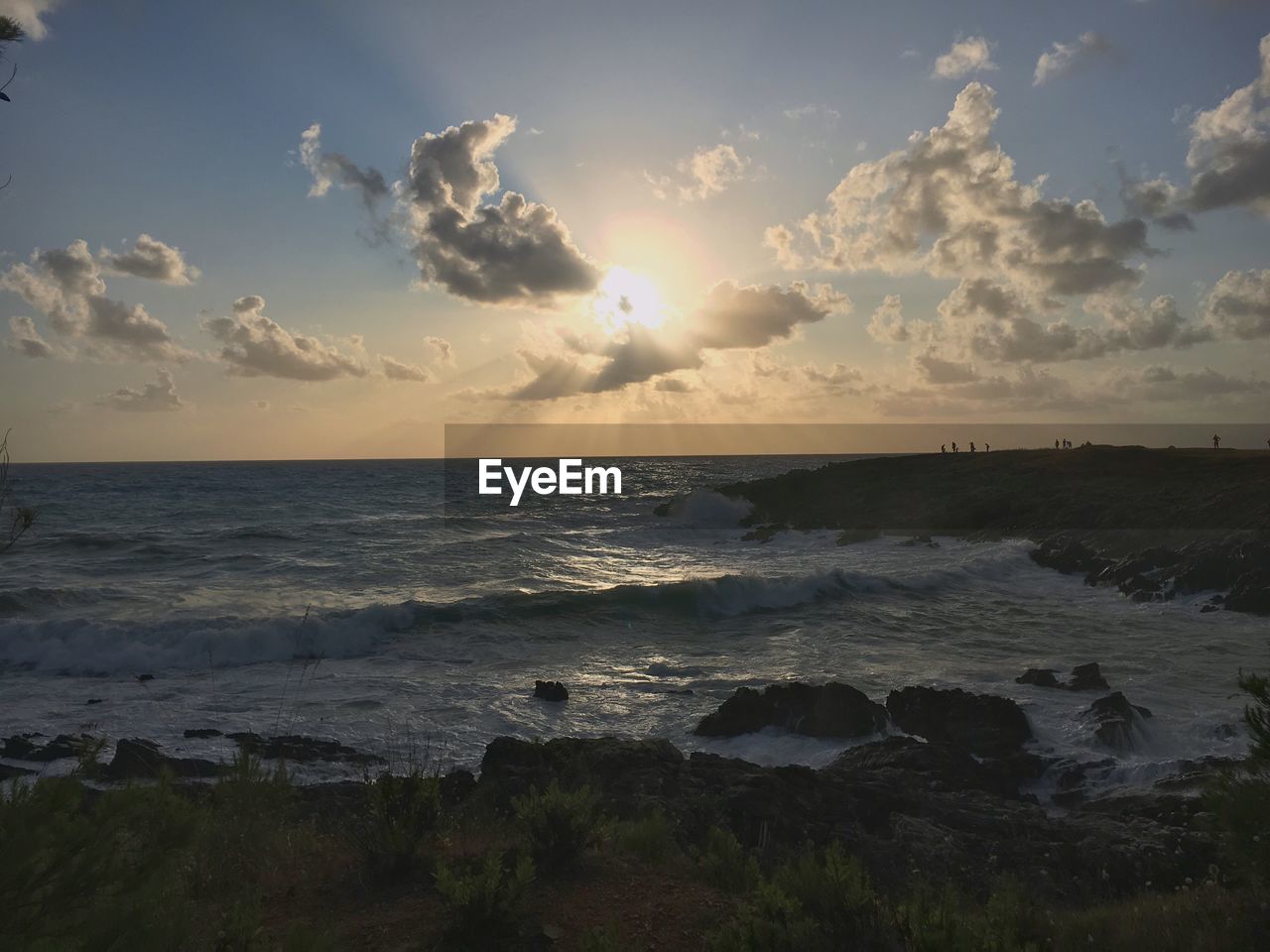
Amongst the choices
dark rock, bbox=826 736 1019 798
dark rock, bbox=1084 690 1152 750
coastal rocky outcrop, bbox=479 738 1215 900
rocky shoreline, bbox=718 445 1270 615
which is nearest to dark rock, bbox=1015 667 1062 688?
dark rock, bbox=1084 690 1152 750

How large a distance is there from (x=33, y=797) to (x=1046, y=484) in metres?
47.7

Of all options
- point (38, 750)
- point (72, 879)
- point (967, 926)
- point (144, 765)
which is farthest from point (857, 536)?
point (72, 879)

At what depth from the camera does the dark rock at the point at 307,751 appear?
12.3 m

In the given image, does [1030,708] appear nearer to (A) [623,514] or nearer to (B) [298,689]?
(B) [298,689]

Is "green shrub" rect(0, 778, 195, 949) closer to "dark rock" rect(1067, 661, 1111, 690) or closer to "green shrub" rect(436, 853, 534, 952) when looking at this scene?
"green shrub" rect(436, 853, 534, 952)

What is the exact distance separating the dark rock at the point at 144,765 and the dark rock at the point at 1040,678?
14460 mm

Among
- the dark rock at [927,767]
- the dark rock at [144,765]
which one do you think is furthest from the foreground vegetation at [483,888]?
the dark rock at [144,765]

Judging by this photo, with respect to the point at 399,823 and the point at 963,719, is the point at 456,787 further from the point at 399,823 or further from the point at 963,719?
the point at 963,719

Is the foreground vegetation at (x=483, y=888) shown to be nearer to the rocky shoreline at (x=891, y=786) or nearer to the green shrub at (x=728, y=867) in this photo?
the green shrub at (x=728, y=867)

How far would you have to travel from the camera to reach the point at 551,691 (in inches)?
634

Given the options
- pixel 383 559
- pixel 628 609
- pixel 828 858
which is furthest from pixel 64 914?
pixel 383 559

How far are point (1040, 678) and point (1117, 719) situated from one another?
3.33 metres

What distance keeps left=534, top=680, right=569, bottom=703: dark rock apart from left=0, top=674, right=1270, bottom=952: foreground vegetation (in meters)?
8.70

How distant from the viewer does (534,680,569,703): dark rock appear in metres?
16.0
